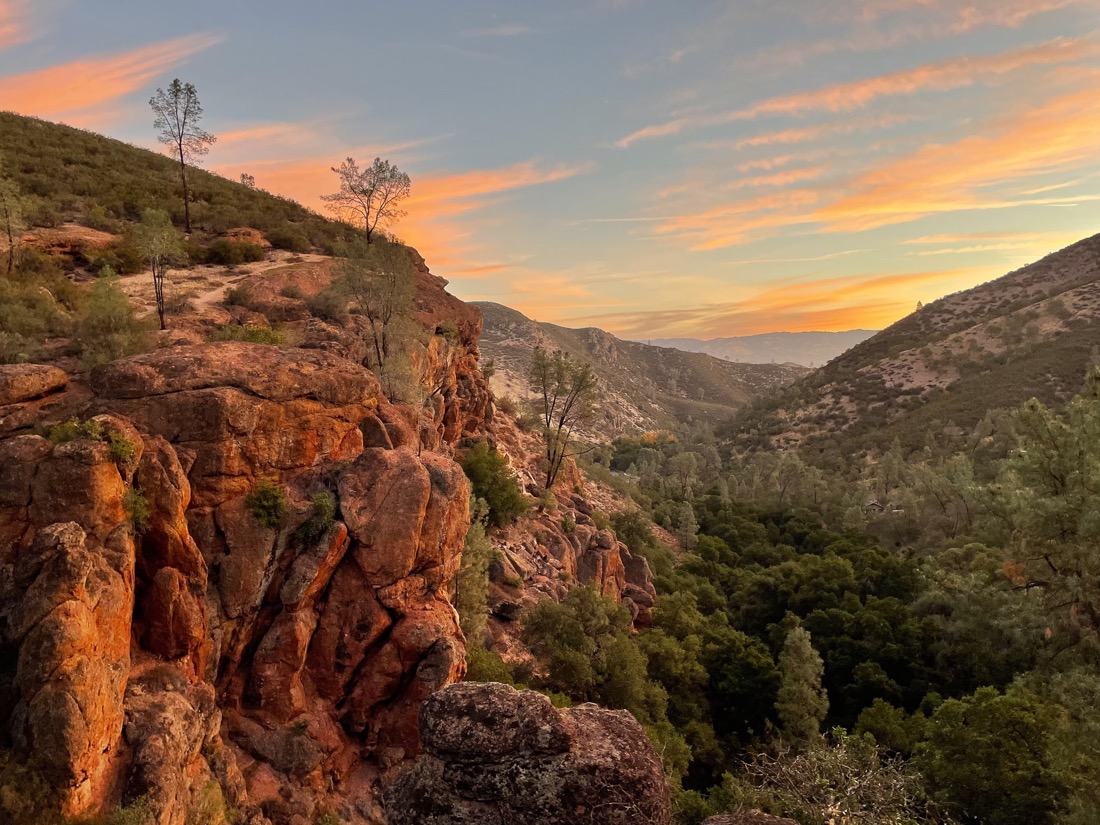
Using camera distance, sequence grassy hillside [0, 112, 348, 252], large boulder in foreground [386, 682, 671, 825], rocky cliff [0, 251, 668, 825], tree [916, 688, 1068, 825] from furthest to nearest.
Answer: grassy hillside [0, 112, 348, 252] → tree [916, 688, 1068, 825] → rocky cliff [0, 251, 668, 825] → large boulder in foreground [386, 682, 671, 825]

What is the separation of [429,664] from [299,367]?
32.4ft

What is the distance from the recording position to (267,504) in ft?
49.6

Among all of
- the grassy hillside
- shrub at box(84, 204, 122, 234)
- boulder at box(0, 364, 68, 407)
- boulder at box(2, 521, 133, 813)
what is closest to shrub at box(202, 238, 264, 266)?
the grassy hillside

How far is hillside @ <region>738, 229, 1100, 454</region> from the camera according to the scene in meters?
96.3

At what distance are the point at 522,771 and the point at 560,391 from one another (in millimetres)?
36008

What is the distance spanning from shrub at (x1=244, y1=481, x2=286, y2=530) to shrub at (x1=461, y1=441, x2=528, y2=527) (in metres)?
17.0

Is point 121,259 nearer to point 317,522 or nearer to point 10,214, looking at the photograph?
point 10,214

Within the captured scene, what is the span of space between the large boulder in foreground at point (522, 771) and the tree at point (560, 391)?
3323cm

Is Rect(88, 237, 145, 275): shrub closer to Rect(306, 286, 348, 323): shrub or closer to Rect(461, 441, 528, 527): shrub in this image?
Rect(306, 286, 348, 323): shrub

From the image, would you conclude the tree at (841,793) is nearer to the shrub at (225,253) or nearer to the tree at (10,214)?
the tree at (10,214)

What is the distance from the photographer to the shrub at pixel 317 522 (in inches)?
615

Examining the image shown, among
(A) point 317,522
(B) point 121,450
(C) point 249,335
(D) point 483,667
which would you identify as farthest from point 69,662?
(C) point 249,335

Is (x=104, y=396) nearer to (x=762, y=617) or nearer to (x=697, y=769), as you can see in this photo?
(x=697, y=769)

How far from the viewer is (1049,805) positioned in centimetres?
1750
